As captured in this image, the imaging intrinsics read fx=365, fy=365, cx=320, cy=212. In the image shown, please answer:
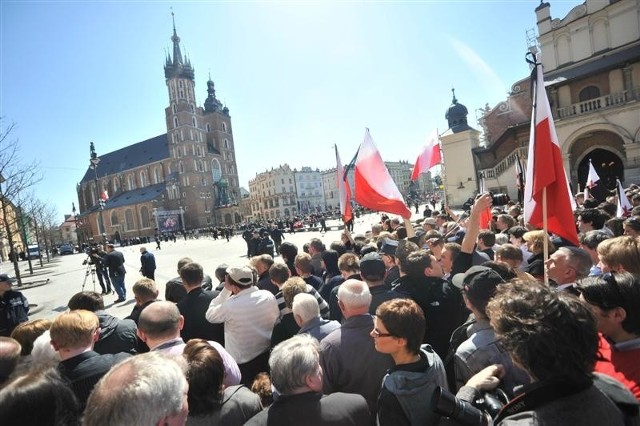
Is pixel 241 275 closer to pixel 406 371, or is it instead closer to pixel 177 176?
pixel 406 371

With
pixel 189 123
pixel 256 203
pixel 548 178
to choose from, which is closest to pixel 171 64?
pixel 189 123

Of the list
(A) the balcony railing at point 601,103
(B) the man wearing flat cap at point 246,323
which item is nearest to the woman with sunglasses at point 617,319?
(B) the man wearing flat cap at point 246,323

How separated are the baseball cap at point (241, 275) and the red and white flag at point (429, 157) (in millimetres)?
8569

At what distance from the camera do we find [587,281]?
1993mm

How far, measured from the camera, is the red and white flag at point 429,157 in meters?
11.3

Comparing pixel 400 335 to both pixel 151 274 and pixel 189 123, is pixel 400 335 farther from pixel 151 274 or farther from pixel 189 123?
pixel 189 123

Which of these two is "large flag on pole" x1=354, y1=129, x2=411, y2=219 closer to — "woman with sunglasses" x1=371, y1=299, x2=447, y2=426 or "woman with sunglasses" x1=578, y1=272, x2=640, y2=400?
"woman with sunglasses" x1=371, y1=299, x2=447, y2=426

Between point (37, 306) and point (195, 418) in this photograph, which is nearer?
point (195, 418)

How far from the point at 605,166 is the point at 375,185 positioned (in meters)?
23.8

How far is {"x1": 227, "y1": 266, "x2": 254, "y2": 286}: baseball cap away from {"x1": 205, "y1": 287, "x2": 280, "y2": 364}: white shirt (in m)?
0.13

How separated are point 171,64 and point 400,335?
104 meters

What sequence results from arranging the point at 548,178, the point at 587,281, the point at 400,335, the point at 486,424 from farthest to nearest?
the point at 548,178 → the point at 400,335 → the point at 587,281 → the point at 486,424

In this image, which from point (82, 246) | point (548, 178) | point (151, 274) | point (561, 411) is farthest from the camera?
point (82, 246)

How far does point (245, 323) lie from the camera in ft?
12.3
